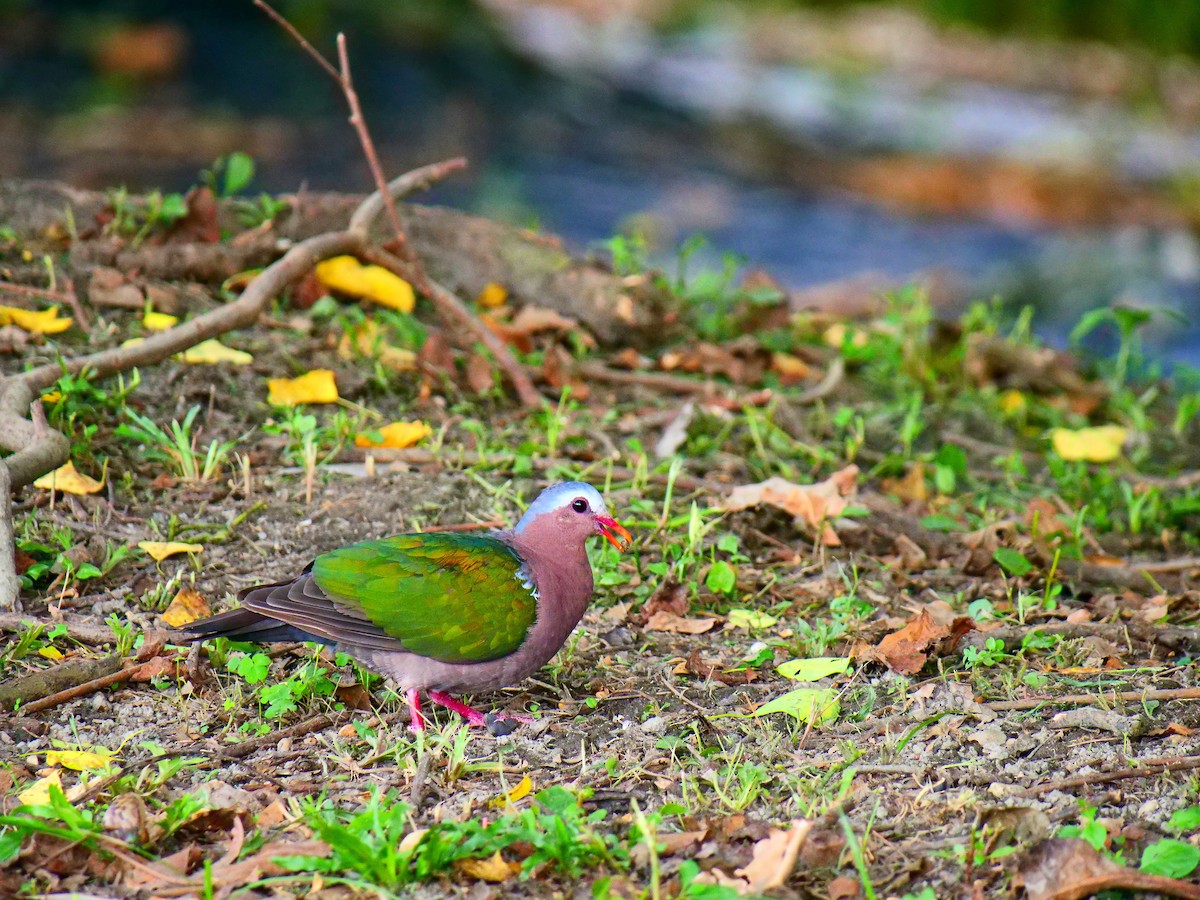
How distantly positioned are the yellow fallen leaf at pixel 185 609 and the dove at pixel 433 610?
0.72 feet

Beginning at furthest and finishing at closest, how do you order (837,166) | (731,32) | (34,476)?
(731,32), (837,166), (34,476)

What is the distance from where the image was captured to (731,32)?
18.8 meters

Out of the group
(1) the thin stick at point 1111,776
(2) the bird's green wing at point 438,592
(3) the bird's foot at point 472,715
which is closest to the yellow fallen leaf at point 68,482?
(2) the bird's green wing at point 438,592

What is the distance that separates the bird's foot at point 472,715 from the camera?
3.08 m

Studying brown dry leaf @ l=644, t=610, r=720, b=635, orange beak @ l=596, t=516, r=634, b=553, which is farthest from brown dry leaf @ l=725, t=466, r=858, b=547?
orange beak @ l=596, t=516, r=634, b=553

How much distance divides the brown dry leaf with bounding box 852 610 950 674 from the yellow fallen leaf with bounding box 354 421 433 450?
1562mm

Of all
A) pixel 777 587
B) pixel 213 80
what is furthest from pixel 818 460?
pixel 213 80

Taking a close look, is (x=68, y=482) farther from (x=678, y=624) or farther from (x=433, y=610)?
(x=678, y=624)

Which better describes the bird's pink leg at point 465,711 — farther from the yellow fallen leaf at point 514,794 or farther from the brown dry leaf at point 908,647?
the brown dry leaf at point 908,647

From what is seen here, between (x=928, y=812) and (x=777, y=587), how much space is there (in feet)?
3.81

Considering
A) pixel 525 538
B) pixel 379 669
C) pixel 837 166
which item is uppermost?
pixel 525 538

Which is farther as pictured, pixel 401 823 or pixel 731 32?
pixel 731 32

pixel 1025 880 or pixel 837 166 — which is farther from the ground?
pixel 1025 880

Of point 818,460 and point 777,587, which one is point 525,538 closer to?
point 777,587
